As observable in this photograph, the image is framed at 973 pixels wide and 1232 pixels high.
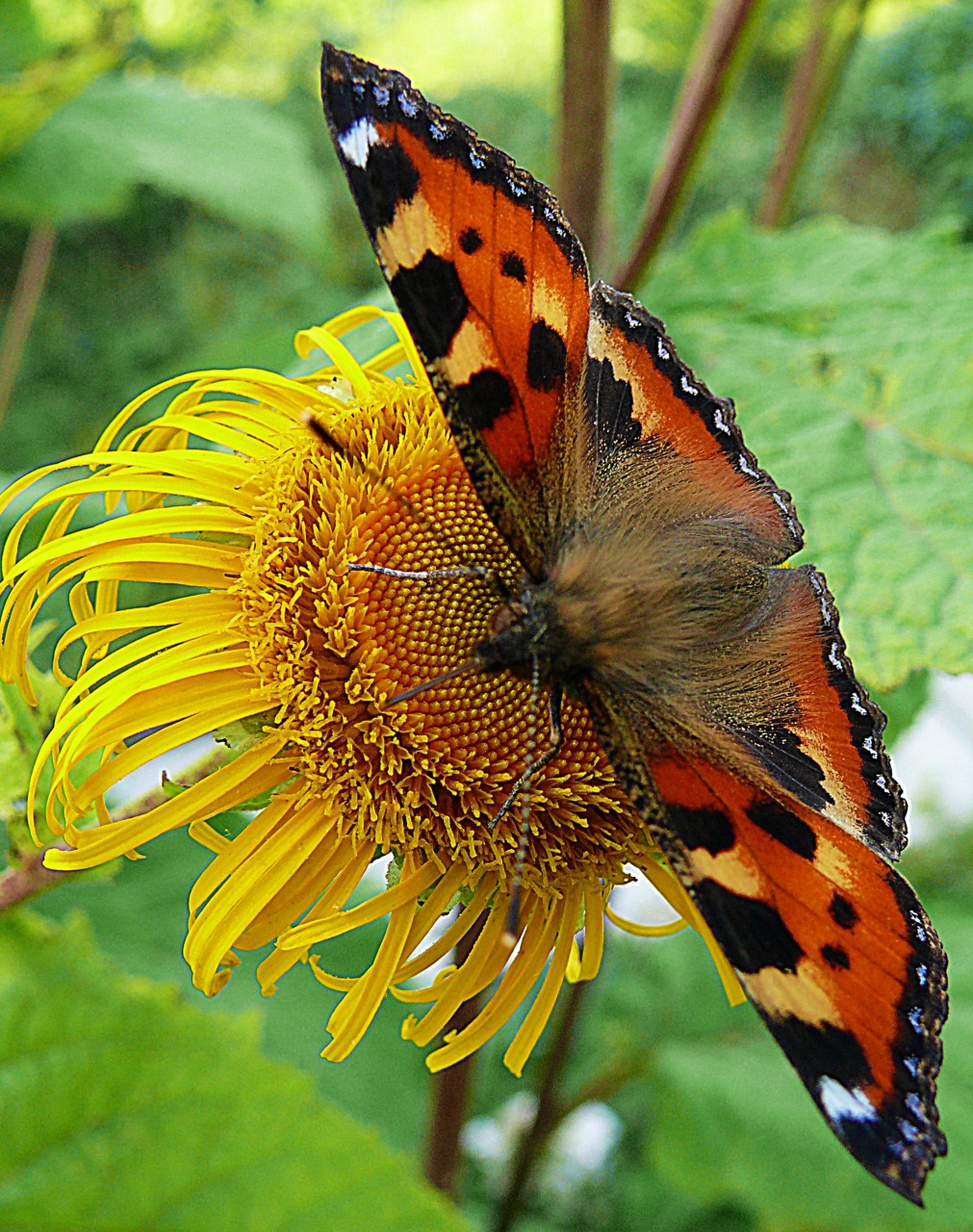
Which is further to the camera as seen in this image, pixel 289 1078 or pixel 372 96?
pixel 289 1078

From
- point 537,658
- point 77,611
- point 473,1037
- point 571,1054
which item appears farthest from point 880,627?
point 571,1054

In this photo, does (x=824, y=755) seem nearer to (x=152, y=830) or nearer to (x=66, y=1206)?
(x=152, y=830)

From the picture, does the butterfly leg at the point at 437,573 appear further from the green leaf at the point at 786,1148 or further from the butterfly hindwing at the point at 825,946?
the green leaf at the point at 786,1148

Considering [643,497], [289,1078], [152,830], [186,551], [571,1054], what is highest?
[643,497]

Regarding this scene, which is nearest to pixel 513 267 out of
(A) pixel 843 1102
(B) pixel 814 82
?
(A) pixel 843 1102

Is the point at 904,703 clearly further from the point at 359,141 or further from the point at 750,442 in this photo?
the point at 359,141
